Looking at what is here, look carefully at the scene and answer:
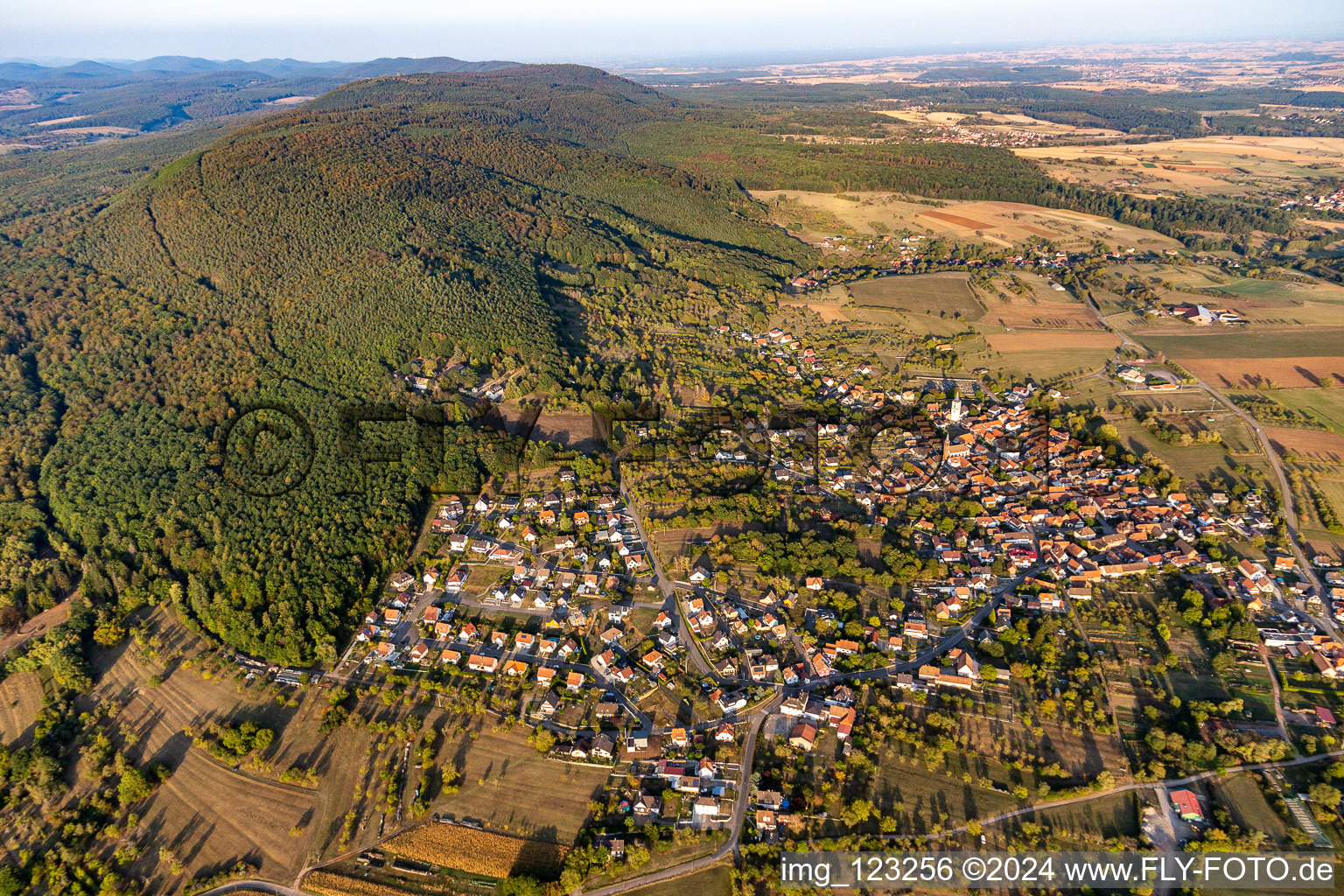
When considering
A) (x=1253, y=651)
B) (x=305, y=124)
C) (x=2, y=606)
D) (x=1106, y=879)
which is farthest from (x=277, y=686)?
(x=305, y=124)

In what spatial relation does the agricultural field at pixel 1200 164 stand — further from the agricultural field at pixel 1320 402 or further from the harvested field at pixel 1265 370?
the agricultural field at pixel 1320 402

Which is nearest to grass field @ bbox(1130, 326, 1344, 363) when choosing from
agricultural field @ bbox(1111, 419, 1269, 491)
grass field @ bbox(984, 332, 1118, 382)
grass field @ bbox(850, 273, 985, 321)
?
grass field @ bbox(984, 332, 1118, 382)

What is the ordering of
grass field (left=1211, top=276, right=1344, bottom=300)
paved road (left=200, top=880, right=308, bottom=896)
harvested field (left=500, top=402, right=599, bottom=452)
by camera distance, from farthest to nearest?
grass field (left=1211, top=276, right=1344, bottom=300) → harvested field (left=500, top=402, right=599, bottom=452) → paved road (left=200, top=880, right=308, bottom=896)

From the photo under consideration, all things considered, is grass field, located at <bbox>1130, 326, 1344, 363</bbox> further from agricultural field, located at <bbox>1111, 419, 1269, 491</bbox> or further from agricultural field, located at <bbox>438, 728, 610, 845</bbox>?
agricultural field, located at <bbox>438, 728, 610, 845</bbox>

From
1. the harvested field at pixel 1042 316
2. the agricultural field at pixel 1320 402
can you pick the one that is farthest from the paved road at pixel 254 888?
the harvested field at pixel 1042 316

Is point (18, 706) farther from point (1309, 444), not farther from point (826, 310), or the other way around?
point (1309, 444)

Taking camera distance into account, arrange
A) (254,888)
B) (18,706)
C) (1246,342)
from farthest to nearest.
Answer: (1246,342) < (18,706) < (254,888)

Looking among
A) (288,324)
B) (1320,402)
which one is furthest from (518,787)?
(1320,402)
